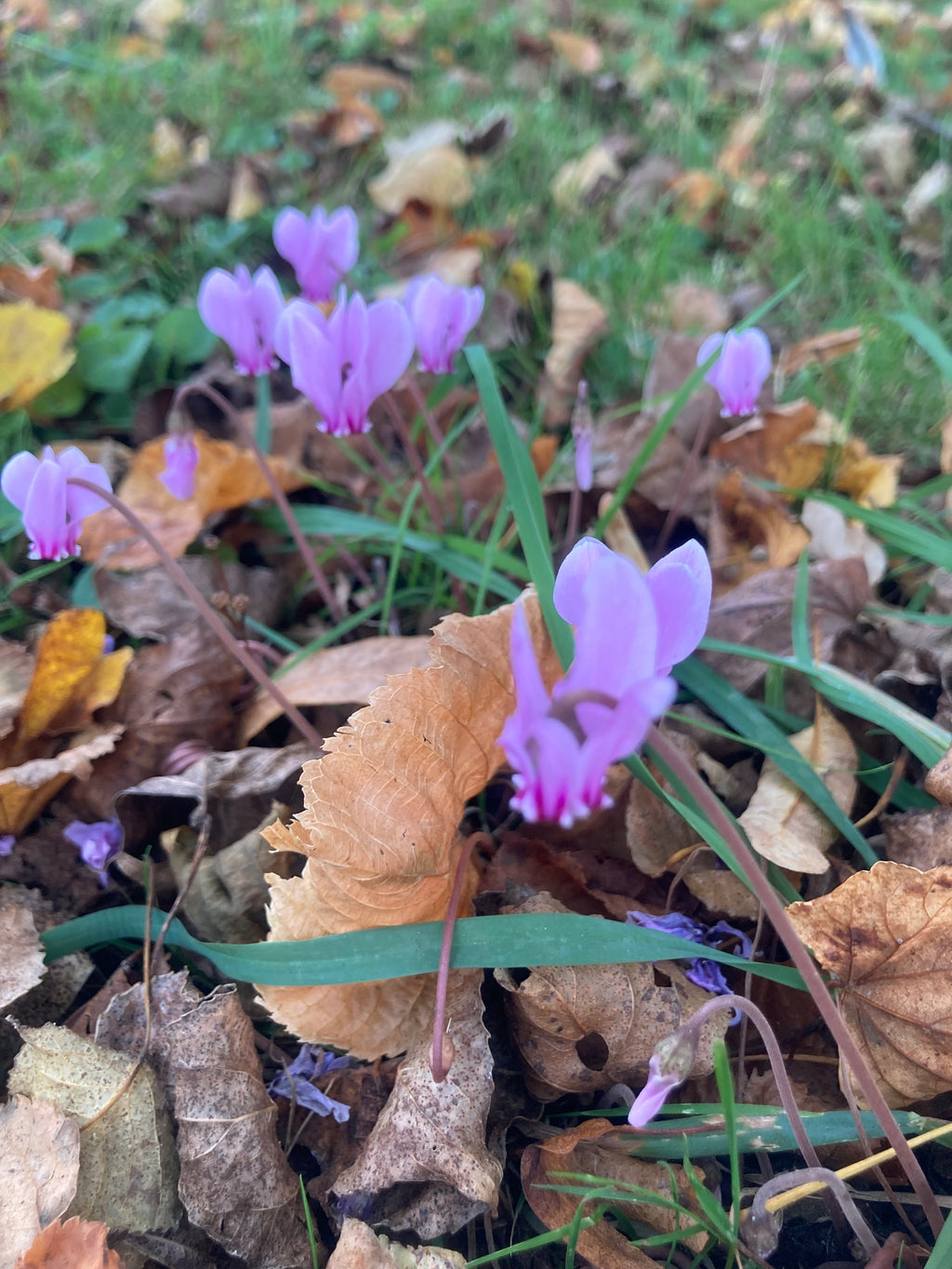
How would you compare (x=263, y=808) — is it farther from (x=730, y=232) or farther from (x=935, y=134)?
(x=935, y=134)

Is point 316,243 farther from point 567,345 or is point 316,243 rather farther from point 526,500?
point 526,500

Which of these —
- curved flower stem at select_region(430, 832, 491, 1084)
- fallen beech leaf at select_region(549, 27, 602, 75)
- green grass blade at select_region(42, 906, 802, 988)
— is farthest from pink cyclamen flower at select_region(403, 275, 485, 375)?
fallen beech leaf at select_region(549, 27, 602, 75)

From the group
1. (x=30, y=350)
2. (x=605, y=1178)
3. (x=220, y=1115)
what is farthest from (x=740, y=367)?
(x=30, y=350)

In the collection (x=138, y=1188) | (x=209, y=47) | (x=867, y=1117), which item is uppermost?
(x=209, y=47)

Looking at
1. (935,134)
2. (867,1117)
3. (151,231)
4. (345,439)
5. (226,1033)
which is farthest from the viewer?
(935,134)

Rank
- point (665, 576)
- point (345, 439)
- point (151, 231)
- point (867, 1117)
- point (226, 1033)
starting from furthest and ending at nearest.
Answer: point (151, 231), point (345, 439), point (226, 1033), point (867, 1117), point (665, 576)

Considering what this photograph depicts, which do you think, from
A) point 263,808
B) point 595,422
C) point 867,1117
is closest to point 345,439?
point 595,422
